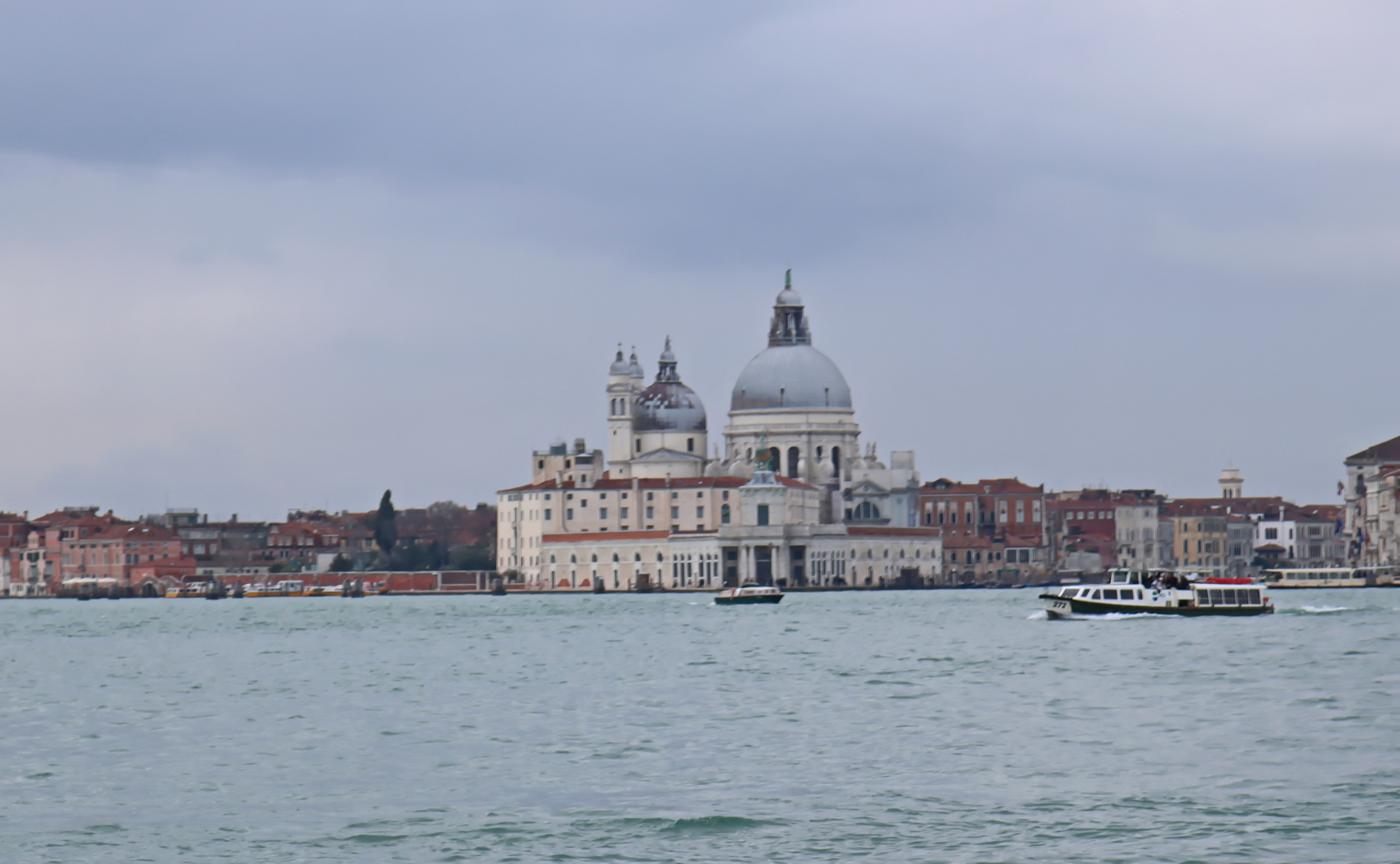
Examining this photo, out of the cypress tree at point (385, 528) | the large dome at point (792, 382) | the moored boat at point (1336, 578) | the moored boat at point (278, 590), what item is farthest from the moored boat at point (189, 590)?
the moored boat at point (1336, 578)

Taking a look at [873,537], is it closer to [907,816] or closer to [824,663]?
[824,663]

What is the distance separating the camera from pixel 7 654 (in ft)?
133

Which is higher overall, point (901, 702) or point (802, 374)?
point (802, 374)

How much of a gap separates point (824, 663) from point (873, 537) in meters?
70.1

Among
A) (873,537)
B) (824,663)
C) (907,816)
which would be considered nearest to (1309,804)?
(907,816)

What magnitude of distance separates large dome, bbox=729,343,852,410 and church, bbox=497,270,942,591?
7 centimetres

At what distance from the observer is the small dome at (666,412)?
10919 centimetres

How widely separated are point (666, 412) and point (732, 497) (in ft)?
30.7

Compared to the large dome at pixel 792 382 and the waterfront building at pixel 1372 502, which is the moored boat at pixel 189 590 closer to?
the large dome at pixel 792 382

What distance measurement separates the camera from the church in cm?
9900

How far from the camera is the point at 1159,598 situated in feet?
156

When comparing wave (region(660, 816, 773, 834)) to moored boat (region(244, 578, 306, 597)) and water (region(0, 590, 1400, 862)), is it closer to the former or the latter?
water (region(0, 590, 1400, 862))

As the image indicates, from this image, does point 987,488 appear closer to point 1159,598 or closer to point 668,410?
point 668,410

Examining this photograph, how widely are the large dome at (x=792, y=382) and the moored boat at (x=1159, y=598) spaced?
192 ft
